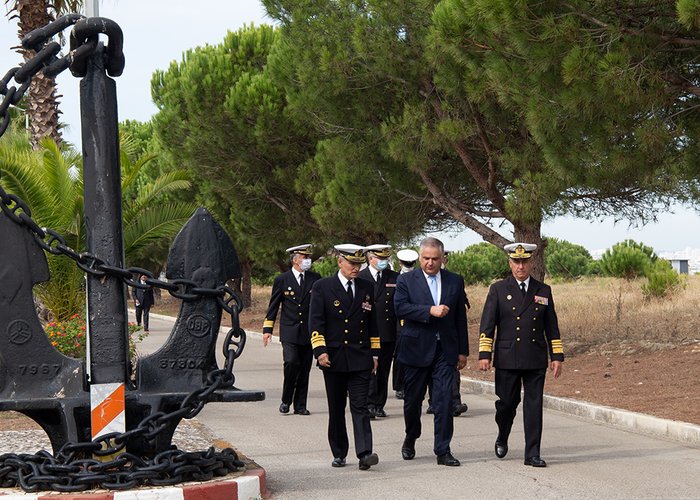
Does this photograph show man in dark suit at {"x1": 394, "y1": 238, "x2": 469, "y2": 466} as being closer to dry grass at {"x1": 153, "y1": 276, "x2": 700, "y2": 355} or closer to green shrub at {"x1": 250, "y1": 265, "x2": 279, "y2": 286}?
dry grass at {"x1": 153, "y1": 276, "x2": 700, "y2": 355}

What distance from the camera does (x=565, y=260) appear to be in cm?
6744

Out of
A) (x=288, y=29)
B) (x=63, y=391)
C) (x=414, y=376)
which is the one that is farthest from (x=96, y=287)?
(x=288, y=29)

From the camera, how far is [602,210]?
1977cm

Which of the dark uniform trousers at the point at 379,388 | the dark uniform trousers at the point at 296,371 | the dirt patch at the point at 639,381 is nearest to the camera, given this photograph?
the dirt patch at the point at 639,381

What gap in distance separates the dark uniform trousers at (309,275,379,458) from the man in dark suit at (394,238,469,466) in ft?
1.03

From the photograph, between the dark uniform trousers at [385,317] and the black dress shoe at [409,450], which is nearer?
the black dress shoe at [409,450]

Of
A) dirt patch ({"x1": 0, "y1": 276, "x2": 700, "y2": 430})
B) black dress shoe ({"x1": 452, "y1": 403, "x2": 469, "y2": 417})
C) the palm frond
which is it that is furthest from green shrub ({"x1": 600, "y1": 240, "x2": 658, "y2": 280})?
black dress shoe ({"x1": 452, "y1": 403, "x2": 469, "y2": 417})

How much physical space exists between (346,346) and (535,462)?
174 cm

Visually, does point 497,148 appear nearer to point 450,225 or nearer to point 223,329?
point 450,225

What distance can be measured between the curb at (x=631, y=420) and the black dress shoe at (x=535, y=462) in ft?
→ 6.18

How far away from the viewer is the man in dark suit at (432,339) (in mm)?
8945

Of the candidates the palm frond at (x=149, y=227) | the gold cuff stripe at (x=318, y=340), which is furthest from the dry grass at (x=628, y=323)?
the gold cuff stripe at (x=318, y=340)

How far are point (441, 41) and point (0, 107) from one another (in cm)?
810

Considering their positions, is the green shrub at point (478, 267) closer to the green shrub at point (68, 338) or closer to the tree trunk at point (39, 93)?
the tree trunk at point (39, 93)
